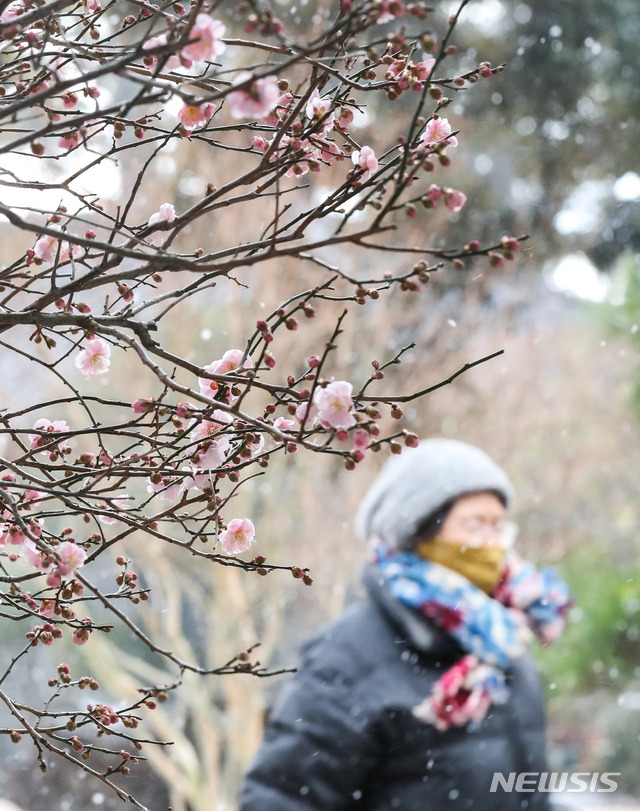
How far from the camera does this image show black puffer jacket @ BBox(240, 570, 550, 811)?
62.2 inches

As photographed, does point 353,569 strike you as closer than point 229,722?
No

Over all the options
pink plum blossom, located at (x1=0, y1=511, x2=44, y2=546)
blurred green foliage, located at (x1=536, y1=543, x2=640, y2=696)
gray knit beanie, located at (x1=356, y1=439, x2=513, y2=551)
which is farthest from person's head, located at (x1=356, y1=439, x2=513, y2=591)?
blurred green foliage, located at (x1=536, y1=543, x2=640, y2=696)

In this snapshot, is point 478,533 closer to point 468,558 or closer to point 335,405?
point 468,558

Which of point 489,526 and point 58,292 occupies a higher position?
point 489,526

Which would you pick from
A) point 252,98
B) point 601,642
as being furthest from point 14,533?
point 601,642

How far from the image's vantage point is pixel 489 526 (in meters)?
1.85

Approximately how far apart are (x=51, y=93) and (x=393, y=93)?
311mm

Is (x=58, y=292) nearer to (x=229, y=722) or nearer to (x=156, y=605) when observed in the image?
(x=229, y=722)

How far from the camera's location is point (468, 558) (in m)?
1.83

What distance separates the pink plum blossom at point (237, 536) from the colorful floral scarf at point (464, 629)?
0.99 m

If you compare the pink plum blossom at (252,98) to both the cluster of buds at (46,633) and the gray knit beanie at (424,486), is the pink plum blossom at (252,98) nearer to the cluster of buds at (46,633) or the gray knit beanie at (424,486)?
the cluster of buds at (46,633)

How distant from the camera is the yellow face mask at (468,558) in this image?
1823mm

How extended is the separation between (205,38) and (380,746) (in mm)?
1424

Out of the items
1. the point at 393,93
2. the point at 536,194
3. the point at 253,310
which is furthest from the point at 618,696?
the point at 393,93
